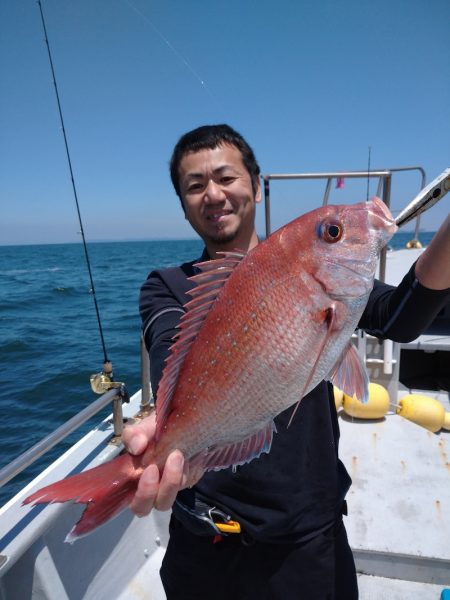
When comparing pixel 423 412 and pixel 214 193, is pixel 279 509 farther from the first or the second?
pixel 423 412

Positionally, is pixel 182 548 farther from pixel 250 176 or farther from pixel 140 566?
pixel 250 176

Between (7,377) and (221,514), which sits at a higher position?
(221,514)

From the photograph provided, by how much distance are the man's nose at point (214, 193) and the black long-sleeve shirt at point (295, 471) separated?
56cm

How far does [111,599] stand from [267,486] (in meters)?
1.98

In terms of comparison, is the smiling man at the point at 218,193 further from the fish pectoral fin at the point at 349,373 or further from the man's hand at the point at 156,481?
the man's hand at the point at 156,481

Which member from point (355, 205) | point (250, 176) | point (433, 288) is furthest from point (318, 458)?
point (250, 176)

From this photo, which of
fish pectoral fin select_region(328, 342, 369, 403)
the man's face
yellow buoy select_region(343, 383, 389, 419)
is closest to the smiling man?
the man's face

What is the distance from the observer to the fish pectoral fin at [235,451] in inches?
52.9

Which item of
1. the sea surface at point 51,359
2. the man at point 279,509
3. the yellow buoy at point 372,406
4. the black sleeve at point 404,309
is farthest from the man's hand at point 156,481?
the sea surface at point 51,359

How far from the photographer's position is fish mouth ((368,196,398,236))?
131cm

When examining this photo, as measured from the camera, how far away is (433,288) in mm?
1460

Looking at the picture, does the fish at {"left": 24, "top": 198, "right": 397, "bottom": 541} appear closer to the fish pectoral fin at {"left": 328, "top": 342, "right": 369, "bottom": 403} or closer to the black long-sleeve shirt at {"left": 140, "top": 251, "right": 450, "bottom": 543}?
the fish pectoral fin at {"left": 328, "top": 342, "right": 369, "bottom": 403}

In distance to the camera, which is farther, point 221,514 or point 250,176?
point 250,176

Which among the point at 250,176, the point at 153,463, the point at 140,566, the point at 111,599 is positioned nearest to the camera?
the point at 153,463
